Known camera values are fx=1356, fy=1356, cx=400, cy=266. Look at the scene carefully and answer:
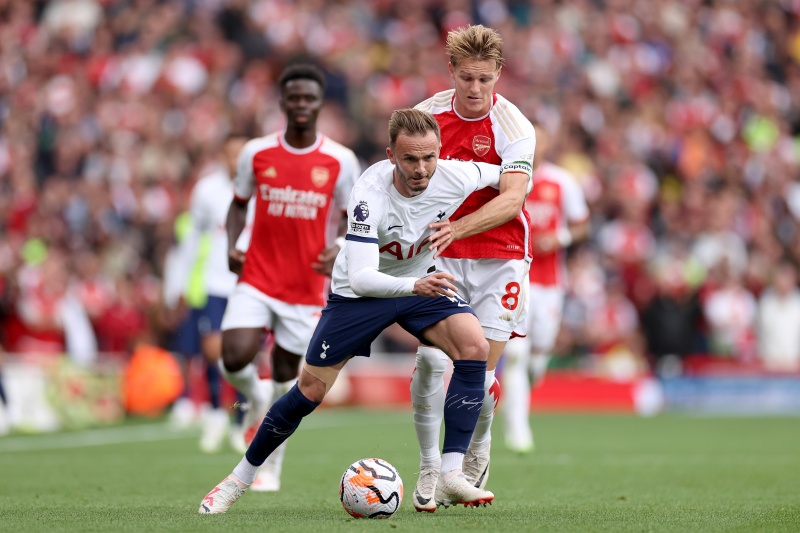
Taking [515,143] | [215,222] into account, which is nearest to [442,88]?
[215,222]

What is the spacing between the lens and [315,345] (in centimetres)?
724

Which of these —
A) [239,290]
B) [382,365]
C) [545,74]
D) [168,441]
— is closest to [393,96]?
[545,74]

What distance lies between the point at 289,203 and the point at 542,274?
4284 mm

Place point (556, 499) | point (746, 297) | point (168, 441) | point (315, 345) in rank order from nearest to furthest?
point (315, 345)
point (556, 499)
point (168, 441)
point (746, 297)

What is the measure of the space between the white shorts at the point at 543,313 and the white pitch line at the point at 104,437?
4.31 metres

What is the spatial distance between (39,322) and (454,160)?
36.5 feet

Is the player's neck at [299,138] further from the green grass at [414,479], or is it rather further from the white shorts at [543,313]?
the white shorts at [543,313]

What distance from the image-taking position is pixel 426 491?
24.8 ft

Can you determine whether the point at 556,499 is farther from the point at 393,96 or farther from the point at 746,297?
the point at 393,96

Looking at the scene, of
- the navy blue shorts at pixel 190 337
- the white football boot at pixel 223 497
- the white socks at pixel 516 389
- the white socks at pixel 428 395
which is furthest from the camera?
the navy blue shorts at pixel 190 337

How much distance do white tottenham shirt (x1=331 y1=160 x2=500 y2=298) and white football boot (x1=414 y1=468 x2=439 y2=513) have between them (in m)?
1.11

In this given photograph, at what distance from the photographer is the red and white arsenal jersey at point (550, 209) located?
12.9 m

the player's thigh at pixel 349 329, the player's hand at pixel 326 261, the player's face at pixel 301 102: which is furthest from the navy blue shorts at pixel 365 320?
the player's face at pixel 301 102

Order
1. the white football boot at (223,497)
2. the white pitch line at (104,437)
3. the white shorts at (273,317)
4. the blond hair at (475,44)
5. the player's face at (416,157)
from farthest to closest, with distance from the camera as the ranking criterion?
the white pitch line at (104,437)
the white shorts at (273,317)
the blond hair at (475,44)
the white football boot at (223,497)
the player's face at (416,157)
